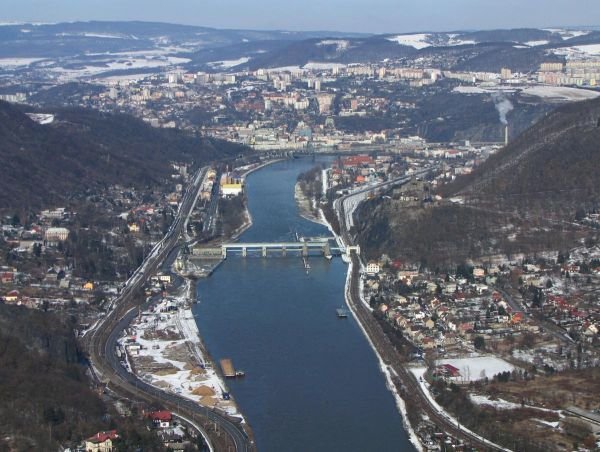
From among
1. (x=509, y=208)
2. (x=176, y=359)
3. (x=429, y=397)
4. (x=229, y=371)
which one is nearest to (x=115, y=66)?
(x=509, y=208)

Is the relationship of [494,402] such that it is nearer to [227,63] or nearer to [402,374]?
[402,374]

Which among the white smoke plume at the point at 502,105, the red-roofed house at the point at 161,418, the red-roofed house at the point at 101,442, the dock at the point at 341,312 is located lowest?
the white smoke plume at the point at 502,105

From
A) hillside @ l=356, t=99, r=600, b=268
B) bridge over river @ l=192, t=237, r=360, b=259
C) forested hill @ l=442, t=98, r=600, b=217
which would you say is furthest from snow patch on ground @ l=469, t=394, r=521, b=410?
forested hill @ l=442, t=98, r=600, b=217

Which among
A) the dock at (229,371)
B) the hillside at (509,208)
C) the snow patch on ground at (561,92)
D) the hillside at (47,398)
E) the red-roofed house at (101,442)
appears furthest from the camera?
the snow patch on ground at (561,92)

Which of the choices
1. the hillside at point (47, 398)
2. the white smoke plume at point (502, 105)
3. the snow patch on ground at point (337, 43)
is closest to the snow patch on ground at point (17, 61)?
the snow patch on ground at point (337, 43)

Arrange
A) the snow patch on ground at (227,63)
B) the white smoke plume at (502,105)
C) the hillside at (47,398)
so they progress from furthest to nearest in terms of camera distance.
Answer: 1. the snow patch on ground at (227,63)
2. the white smoke plume at (502,105)
3. the hillside at (47,398)

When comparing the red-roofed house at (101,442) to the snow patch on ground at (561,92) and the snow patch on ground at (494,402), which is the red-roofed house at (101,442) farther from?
the snow patch on ground at (561,92)

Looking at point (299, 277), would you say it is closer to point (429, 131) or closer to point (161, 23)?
point (429, 131)
